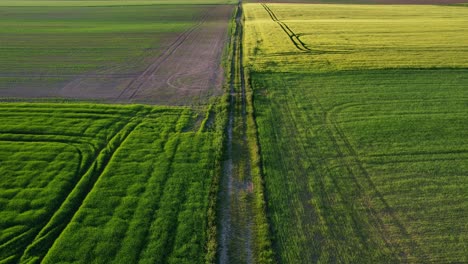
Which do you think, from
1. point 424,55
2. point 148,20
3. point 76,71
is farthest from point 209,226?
point 148,20

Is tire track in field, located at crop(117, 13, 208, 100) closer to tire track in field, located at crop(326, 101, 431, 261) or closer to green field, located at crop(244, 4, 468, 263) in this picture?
green field, located at crop(244, 4, 468, 263)

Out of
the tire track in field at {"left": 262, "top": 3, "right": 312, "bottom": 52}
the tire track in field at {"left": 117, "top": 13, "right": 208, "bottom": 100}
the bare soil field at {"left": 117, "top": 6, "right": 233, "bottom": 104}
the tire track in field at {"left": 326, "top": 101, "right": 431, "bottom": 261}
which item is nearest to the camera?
the tire track in field at {"left": 326, "top": 101, "right": 431, "bottom": 261}

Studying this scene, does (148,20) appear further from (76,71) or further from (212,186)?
(212,186)

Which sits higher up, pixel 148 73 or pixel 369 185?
pixel 148 73

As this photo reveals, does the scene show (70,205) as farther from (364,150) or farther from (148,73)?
(148,73)

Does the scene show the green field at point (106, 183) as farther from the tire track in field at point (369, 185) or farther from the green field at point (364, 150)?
the tire track in field at point (369, 185)

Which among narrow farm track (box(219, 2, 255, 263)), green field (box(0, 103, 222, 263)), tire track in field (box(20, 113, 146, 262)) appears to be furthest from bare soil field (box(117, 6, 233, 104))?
tire track in field (box(20, 113, 146, 262))

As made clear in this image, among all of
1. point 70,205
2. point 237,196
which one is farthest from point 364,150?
point 70,205
